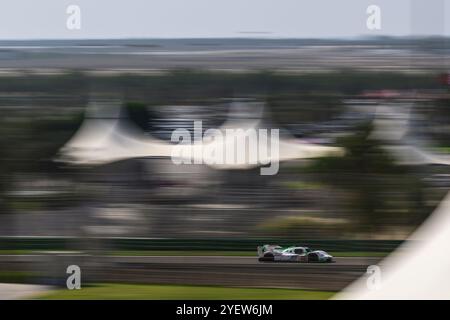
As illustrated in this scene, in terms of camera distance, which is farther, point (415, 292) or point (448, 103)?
point (448, 103)

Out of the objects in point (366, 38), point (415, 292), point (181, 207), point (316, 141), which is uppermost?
point (366, 38)

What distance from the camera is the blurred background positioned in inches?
Answer: 129

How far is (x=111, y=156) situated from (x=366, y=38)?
101cm

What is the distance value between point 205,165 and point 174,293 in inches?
18.2

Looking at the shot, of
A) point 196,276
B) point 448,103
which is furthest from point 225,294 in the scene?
point 448,103

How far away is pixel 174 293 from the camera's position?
10.5ft

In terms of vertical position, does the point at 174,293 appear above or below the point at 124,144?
below

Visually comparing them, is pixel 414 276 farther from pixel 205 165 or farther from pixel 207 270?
pixel 205 165

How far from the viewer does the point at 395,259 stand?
3217 mm

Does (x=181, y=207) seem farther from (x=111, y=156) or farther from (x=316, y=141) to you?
(x=316, y=141)

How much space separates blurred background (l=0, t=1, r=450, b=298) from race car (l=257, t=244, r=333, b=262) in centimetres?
3

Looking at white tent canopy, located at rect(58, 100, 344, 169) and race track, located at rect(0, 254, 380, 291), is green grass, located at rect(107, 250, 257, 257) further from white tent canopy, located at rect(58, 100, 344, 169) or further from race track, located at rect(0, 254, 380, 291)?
white tent canopy, located at rect(58, 100, 344, 169)

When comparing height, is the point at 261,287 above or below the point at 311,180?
below

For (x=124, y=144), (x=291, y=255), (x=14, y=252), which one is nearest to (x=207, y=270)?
(x=291, y=255)
